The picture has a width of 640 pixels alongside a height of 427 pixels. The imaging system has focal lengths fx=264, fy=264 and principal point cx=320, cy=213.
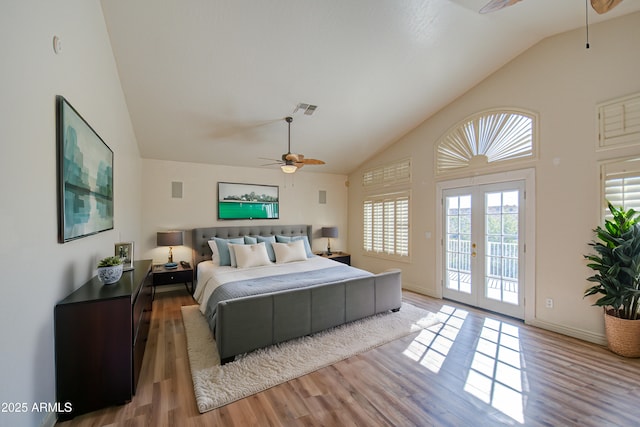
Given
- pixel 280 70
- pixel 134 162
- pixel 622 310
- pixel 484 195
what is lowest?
pixel 622 310

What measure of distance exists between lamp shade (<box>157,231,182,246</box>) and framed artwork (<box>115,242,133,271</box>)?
58.3 inches

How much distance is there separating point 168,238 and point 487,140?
5.35 meters

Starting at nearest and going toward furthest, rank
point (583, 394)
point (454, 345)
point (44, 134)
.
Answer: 1. point (44, 134)
2. point (583, 394)
3. point (454, 345)

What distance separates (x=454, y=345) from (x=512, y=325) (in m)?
1.15

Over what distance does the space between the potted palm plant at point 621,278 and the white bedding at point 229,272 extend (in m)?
3.28

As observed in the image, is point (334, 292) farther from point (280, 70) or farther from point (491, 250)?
point (280, 70)

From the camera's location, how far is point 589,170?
3.02 meters

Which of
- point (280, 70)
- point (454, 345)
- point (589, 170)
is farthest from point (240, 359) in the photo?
point (589, 170)

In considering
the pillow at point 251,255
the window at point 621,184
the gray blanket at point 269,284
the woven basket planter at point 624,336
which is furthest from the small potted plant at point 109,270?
the window at point 621,184

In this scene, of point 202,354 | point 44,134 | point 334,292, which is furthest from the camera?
point 334,292

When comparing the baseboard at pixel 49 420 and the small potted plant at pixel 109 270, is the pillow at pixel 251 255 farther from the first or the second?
the baseboard at pixel 49 420

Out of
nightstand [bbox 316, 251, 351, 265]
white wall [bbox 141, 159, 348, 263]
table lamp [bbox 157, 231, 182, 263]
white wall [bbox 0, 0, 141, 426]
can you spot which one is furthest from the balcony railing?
white wall [bbox 0, 0, 141, 426]

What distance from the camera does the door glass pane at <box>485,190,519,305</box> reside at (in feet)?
12.1

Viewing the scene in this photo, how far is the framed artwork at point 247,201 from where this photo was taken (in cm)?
535
